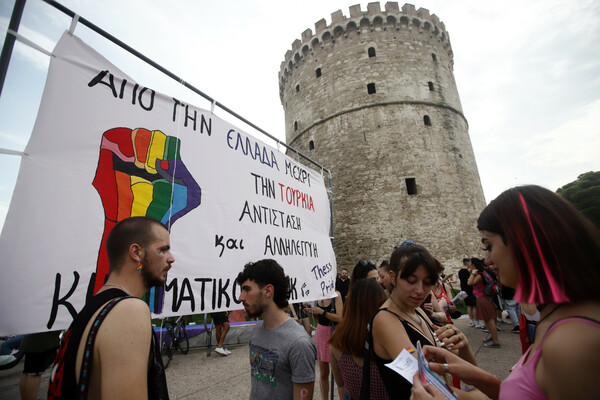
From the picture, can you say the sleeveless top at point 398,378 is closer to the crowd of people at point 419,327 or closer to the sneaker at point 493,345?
the crowd of people at point 419,327

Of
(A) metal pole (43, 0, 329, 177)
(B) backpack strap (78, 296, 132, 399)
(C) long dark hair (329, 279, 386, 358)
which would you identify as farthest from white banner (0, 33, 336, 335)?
(C) long dark hair (329, 279, 386, 358)

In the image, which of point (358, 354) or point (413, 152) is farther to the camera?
point (413, 152)

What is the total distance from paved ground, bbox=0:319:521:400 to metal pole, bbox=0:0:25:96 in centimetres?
391

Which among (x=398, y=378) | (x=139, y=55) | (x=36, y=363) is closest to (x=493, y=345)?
(x=398, y=378)

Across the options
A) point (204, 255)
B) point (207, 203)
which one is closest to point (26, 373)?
point (204, 255)

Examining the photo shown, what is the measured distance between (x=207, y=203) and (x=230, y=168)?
48 centimetres

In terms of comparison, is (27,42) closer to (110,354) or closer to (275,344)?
(110,354)

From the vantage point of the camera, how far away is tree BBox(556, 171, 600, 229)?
18031 millimetres

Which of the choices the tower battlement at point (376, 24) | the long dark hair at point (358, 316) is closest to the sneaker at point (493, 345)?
the long dark hair at point (358, 316)

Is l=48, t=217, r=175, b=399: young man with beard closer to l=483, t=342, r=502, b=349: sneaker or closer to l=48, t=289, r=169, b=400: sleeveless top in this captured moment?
l=48, t=289, r=169, b=400: sleeveless top

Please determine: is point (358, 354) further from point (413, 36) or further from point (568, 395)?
point (413, 36)

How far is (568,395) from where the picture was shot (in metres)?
0.73

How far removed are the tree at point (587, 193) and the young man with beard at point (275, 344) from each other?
20.2 metres

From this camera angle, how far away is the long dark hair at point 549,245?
2.79 feet
